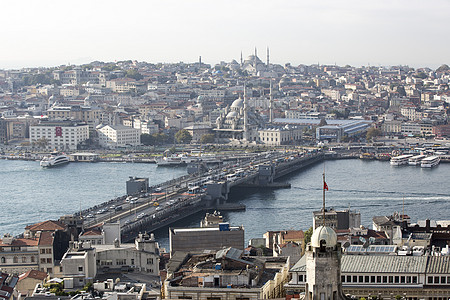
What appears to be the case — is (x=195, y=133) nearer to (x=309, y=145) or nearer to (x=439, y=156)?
(x=309, y=145)

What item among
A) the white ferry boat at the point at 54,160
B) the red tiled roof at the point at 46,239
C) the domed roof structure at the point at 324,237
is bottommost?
the white ferry boat at the point at 54,160

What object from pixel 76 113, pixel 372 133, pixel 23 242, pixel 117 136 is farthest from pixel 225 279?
pixel 76 113

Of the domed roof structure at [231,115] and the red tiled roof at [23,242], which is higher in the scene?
the red tiled roof at [23,242]

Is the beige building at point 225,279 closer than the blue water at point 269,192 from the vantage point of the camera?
Yes

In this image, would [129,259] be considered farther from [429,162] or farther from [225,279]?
[429,162]

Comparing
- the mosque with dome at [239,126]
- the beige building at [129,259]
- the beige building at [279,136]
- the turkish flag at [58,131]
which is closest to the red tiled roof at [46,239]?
the beige building at [129,259]

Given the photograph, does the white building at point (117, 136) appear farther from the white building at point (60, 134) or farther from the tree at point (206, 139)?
the tree at point (206, 139)
